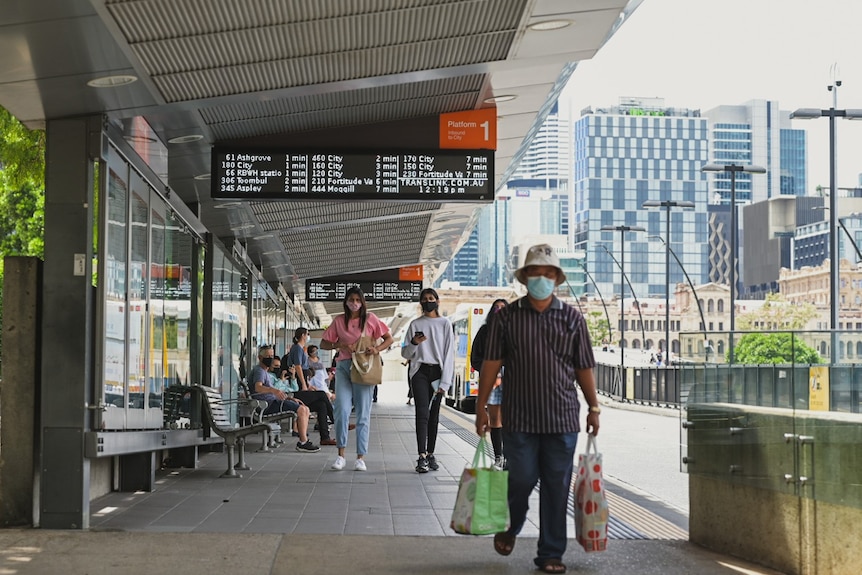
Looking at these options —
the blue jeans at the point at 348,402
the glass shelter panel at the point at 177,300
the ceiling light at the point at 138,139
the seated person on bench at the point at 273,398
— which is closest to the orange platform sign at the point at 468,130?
the blue jeans at the point at 348,402

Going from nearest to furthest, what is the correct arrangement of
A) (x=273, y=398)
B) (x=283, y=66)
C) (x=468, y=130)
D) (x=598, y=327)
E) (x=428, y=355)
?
(x=283, y=66), (x=428, y=355), (x=468, y=130), (x=273, y=398), (x=598, y=327)

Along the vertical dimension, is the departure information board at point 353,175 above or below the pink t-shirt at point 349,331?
above

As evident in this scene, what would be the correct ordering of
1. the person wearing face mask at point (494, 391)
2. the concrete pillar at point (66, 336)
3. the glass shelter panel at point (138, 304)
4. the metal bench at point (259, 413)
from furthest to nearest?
the metal bench at point (259, 413) < the person wearing face mask at point (494, 391) < the glass shelter panel at point (138, 304) < the concrete pillar at point (66, 336)

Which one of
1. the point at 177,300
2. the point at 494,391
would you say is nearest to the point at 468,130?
the point at 494,391

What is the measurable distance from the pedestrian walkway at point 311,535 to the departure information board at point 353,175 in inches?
106

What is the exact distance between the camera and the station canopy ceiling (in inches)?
264

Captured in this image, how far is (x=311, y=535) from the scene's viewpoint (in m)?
7.27

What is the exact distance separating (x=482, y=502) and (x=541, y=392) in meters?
0.63

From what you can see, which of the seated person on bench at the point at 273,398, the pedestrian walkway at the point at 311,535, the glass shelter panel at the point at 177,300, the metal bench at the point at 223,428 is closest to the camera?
the pedestrian walkway at the point at 311,535

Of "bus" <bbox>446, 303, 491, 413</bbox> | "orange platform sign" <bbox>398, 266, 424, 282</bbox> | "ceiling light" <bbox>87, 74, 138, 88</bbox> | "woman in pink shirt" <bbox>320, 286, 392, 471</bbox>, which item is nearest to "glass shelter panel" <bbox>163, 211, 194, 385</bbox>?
"woman in pink shirt" <bbox>320, 286, 392, 471</bbox>

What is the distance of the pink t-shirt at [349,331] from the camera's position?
1165cm

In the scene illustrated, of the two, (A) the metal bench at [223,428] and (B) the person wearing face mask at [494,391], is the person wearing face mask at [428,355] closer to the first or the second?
(B) the person wearing face mask at [494,391]

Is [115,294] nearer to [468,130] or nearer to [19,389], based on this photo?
[19,389]

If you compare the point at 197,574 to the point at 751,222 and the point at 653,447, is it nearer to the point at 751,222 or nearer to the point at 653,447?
the point at 653,447
